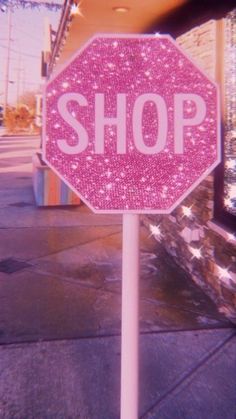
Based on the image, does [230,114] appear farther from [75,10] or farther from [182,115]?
[182,115]

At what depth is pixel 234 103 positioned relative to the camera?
4066 millimetres

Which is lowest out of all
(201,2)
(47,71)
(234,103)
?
(234,103)

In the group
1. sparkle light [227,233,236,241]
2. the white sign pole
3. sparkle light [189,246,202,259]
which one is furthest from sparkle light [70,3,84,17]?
the white sign pole

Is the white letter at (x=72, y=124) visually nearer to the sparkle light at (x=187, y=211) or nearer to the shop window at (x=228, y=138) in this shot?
the shop window at (x=228, y=138)

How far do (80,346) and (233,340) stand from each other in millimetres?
1327

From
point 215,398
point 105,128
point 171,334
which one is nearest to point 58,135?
point 105,128

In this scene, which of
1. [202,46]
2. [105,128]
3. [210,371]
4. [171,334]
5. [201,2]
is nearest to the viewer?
[105,128]

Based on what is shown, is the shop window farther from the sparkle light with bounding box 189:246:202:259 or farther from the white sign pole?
the white sign pole

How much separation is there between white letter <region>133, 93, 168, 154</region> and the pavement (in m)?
1.98

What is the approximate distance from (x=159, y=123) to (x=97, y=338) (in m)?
2.69

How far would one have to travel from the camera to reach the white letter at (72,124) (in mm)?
1229

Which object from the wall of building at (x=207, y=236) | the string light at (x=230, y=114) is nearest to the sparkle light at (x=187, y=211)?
the wall of building at (x=207, y=236)

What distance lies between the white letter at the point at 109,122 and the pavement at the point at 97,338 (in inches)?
78.9

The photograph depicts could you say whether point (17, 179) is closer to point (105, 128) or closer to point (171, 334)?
point (171, 334)
